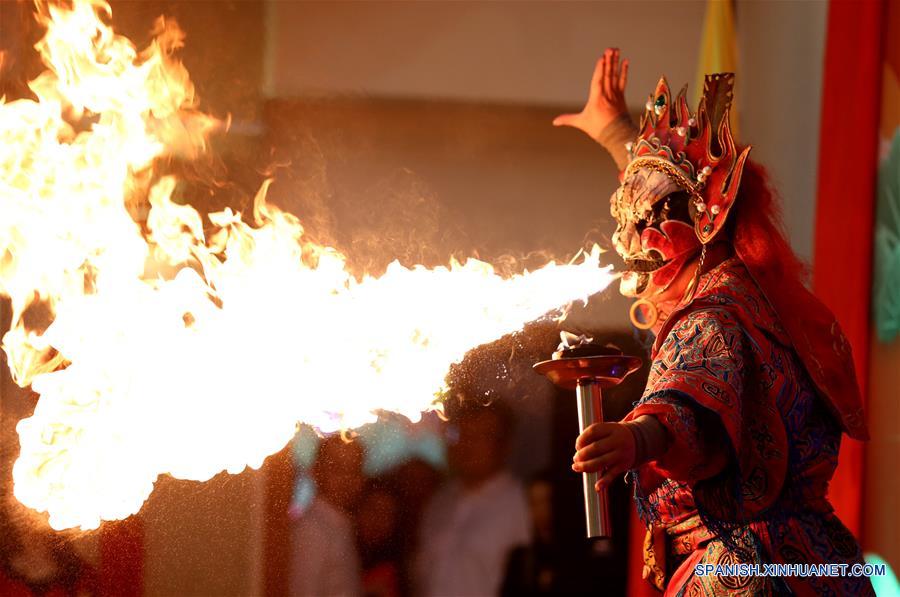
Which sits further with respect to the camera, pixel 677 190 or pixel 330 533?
pixel 330 533

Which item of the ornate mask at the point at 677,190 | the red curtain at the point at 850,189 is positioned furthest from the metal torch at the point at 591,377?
the red curtain at the point at 850,189

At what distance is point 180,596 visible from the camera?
12.9ft

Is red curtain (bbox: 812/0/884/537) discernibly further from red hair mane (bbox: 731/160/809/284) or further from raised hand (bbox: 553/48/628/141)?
red hair mane (bbox: 731/160/809/284)

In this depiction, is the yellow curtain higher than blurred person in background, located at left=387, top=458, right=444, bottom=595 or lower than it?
higher

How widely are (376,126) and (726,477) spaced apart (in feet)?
12.0

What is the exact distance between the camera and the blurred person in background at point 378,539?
4.74 meters

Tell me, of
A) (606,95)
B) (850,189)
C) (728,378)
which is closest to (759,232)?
(728,378)

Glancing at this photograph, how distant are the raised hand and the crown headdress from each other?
0.50m

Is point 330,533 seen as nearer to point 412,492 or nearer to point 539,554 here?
point 412,492

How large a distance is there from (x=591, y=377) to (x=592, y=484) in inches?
10.1

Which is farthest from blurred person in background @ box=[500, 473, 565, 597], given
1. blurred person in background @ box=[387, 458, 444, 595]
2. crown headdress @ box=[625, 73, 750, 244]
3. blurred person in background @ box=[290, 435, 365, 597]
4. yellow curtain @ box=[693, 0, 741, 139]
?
crown headdress @ box=[625, 73, 750, 244]

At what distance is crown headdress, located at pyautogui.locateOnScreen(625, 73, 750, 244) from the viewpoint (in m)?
2.43

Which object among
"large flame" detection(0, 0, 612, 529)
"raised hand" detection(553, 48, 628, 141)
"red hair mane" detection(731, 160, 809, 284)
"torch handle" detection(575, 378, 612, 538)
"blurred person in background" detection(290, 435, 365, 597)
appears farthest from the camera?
"blurred person in background" detection(290, 435, 365, 597)

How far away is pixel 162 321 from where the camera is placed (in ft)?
10.4
